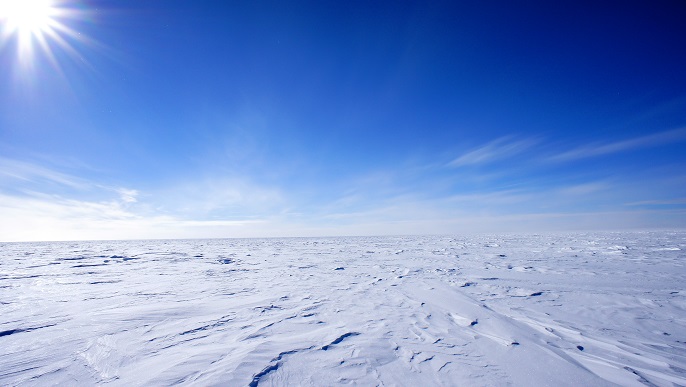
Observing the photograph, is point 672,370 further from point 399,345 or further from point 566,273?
point 566,273

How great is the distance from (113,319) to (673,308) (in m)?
8.93

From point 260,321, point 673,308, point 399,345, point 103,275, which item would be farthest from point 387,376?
point 103,275

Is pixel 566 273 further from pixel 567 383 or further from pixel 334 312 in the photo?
pixel 334 312

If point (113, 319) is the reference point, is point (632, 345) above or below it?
below

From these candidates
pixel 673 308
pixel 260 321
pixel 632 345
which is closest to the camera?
pixel 632 345

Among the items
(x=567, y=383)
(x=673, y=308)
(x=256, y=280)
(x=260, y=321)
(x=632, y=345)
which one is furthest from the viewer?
(x=256, y=280)

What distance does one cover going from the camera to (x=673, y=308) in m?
4.25

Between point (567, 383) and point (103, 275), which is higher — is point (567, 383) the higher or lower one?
the lower one

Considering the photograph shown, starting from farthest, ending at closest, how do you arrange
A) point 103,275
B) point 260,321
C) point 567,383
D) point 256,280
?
point 103,275 < point 256,280 < point 260,321 < point 567,383

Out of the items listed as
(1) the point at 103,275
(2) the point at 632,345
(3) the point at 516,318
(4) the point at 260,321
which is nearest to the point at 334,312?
(4) the point at 260,321

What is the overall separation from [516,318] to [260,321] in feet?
12.8

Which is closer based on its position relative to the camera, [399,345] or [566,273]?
[399,345]

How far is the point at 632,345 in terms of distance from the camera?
3.04 meters

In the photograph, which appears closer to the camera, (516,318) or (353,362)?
(353,362)
